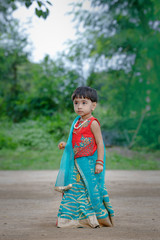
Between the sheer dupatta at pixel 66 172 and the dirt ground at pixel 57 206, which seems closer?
the dirt ground at pixel 57 206

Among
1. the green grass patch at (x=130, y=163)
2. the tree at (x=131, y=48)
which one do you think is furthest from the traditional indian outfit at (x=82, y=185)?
the tree at (x=131, y=48)

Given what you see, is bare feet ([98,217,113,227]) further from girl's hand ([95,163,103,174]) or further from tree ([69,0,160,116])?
tree ([69,0,160,116])

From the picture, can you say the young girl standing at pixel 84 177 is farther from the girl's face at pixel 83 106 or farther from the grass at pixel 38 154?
the grass at pixel 38 154

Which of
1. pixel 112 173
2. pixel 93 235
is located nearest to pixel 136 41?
pixel 112 173

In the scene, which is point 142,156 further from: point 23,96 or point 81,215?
point 23,96

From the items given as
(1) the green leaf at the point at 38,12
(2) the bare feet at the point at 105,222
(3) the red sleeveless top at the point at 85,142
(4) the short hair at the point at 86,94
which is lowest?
(2) the bare feet at the point at 105,222

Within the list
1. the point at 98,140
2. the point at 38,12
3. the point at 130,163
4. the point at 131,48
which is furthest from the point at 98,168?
the point at 131,48

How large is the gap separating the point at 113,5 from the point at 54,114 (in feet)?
16.0

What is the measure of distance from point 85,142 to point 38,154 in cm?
680

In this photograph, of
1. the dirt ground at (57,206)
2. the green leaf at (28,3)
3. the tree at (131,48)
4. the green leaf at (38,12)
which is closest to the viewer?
the dirt ground at (57,206)

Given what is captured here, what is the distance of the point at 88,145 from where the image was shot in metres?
3.36

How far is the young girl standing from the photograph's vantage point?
333 cm

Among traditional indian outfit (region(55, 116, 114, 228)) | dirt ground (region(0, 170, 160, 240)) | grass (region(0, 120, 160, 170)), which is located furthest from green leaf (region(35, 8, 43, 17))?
grass (region(0, 120, 160, 170))

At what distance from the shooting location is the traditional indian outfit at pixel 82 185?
3.33m
